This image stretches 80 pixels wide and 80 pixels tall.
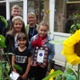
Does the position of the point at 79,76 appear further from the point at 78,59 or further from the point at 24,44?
the point at 24,44

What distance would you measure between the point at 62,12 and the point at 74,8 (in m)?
0.49

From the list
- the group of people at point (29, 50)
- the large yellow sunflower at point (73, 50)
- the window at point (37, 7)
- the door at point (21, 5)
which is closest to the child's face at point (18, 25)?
the group of people at point (29, 50)

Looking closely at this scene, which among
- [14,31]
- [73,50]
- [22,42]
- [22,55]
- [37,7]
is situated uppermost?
[37,7]

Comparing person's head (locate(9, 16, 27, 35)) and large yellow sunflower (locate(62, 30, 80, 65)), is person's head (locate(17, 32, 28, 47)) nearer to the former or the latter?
person's head (locate(9, 16, 27, 35))

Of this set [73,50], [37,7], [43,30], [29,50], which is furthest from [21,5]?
[73,50]

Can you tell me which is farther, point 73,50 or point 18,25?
point 18,25

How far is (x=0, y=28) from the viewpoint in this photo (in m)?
5.00

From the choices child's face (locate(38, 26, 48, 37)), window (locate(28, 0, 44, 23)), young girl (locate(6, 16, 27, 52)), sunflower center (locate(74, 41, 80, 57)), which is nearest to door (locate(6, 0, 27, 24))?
window (locate(28, 0, 44, 23))

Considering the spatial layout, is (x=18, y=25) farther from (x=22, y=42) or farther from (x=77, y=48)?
(x=77, y=48)

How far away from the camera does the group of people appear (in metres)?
3.66

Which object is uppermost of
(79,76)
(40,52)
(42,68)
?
(79,76)

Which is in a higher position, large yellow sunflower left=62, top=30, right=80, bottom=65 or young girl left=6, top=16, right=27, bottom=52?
large yellow sunflower left=62, top=30, right=80, bottom=65

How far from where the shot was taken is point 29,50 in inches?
149

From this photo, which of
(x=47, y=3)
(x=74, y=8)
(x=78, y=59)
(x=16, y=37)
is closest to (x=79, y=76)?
(x=78, y=59)
